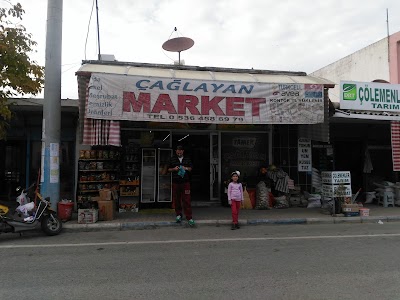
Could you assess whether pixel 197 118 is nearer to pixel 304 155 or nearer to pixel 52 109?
pixel 52 109

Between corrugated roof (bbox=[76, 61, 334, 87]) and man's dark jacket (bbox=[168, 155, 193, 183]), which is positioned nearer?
man's dark jacket (bbox=[168, 155, 193, 183])

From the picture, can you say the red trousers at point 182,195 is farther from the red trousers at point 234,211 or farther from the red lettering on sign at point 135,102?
the red lettering on sign at point 135,102

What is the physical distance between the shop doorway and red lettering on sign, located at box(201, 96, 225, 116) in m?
2.86

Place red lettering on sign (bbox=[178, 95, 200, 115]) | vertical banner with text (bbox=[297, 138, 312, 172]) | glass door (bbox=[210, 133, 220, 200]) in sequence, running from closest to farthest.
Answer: red lettering on sign (bbox=[178, 95, 200, 115]), glass door (bbox=[210, 133, 220, 200]), vertical banner with text (bbox=[297, 138, 312, 172])

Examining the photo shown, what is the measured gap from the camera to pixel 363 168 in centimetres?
1440

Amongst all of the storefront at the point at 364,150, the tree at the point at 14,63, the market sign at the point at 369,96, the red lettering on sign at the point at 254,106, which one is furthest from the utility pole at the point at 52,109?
the storefront at the point at 364,150

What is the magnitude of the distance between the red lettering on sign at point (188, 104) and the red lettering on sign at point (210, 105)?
0.55ft

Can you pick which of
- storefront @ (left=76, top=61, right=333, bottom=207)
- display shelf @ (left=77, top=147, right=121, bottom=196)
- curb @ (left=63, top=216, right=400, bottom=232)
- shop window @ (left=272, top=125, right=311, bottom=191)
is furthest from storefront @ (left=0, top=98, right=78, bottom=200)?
shop window @ (left=272, top=125, right=311, bottom=191)

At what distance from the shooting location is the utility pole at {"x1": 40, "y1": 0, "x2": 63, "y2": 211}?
982 centimetres

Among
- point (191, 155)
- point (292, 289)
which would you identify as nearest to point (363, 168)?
point (191, 155)

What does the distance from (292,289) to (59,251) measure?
4.36 meters

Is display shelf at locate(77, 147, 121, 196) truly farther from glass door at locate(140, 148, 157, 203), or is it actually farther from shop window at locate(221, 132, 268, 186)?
shop window at locate(221, 132, 268, 186)

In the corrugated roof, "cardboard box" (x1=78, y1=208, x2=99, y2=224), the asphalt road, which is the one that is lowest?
the asphalt road

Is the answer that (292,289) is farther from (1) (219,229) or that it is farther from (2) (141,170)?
(2) (141,170)
